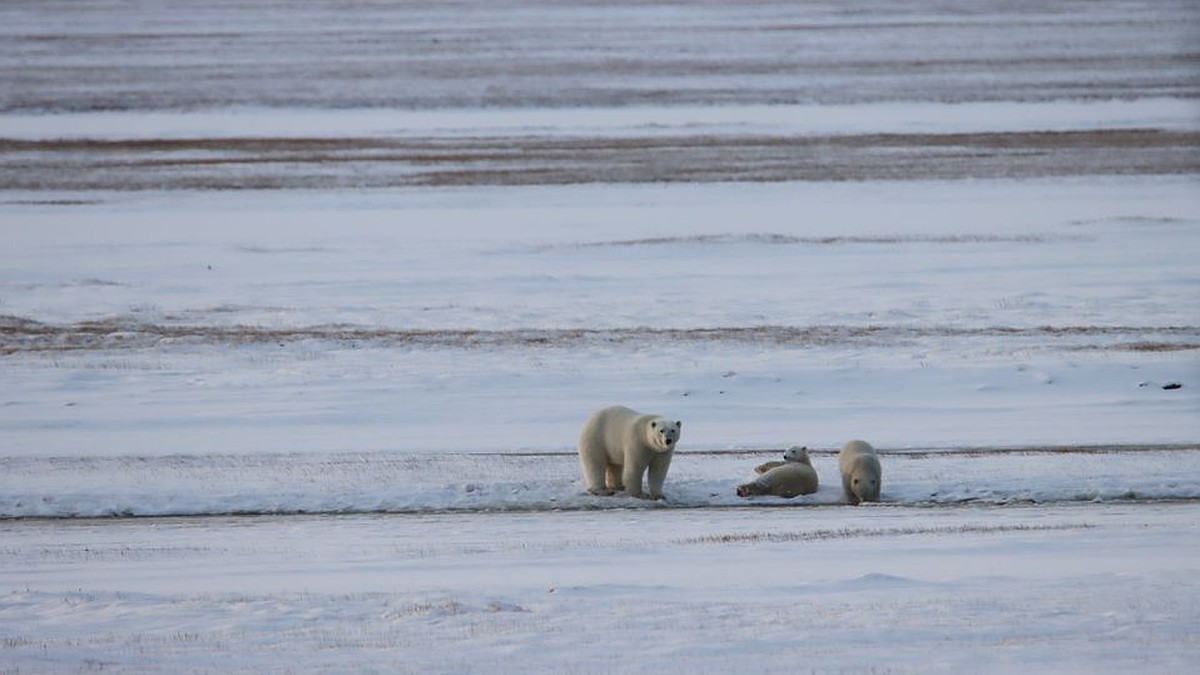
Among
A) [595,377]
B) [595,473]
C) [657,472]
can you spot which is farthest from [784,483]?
[595,377]

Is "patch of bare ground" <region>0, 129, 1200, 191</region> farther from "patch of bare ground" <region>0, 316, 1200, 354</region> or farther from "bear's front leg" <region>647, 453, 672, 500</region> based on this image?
"bear's front leg" <region>647, 453, 672, 500</region>

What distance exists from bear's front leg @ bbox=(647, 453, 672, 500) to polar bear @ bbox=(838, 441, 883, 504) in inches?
48.9

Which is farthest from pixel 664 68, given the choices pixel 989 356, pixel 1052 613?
pixel 1052 613

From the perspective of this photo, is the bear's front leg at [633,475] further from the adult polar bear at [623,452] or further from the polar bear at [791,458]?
the polar bear at [791,458]

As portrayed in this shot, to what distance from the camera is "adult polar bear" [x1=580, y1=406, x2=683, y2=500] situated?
1239cm

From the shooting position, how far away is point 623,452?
12.6 m

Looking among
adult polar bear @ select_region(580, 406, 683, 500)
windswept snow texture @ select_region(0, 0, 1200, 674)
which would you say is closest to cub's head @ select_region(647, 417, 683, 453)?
adult polar bear @ select_region(580, 406, 683, 500)

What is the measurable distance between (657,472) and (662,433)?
521 mm

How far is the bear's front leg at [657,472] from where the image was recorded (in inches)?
493

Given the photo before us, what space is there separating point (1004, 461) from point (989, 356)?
3957mm

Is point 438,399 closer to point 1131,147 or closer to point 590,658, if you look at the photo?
point 590,658

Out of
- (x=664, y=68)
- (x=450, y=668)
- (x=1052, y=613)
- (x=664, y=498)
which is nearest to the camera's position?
(x=450, y=668)

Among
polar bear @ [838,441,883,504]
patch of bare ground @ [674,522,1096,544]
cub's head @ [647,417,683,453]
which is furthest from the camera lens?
polar bear @ [838,441,883,504]

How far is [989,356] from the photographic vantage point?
56.9 feet
